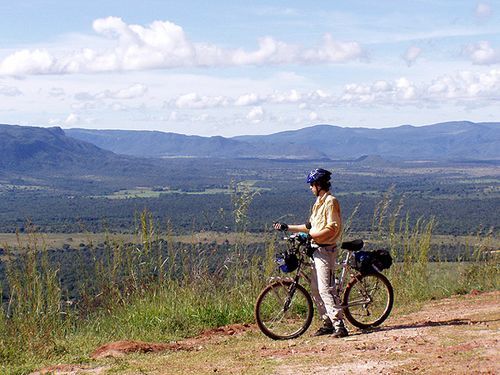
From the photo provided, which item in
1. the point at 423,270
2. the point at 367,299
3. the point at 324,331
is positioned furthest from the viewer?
the point at 423,270

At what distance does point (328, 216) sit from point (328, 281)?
75 cm

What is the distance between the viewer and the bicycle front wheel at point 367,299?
863 centimetres

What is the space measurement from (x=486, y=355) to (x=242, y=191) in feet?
15.4

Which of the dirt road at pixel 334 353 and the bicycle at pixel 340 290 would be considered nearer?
the dirt road at pixel 334 353

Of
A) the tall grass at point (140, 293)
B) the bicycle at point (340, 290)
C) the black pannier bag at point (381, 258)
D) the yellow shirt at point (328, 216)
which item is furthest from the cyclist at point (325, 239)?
the tall grass at point (140, 293)

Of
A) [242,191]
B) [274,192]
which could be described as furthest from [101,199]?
[242,191]

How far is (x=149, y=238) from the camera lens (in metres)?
10.4

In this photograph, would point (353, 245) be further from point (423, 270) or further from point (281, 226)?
point (423, 270)

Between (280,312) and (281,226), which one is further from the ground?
(281,226)

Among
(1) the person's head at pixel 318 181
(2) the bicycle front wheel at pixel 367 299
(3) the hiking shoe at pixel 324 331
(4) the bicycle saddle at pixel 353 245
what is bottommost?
(3) the hiking shoe at pixel 324 331

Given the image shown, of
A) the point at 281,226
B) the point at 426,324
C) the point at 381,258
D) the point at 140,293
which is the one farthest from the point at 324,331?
the point at 140,293

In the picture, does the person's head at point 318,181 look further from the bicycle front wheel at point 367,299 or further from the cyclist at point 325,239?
the bicycle front wheel at point 367,299

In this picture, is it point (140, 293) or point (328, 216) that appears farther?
point (140, 293)

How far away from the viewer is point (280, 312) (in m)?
8.68
